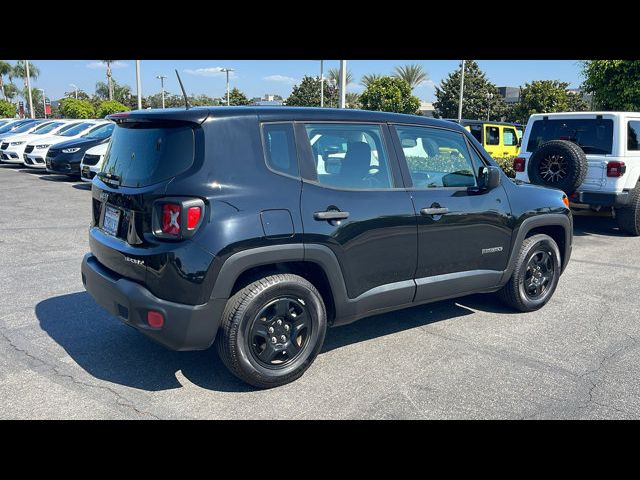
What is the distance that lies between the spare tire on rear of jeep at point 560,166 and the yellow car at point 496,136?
7907mm

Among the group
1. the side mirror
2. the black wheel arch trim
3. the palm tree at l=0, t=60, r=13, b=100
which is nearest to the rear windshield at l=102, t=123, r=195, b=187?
the side mirror

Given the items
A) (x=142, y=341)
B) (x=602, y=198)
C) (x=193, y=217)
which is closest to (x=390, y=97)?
(x=602, y=198)

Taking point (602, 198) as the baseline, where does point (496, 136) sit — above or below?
above

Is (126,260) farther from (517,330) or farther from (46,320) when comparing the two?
(517,330)

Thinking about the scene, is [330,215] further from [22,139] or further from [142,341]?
[22,139]

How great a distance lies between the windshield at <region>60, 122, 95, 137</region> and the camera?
16.9m

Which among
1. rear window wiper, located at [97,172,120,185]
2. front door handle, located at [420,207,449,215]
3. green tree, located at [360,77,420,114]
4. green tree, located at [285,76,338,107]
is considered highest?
green tree, located at [285,76,338,107]

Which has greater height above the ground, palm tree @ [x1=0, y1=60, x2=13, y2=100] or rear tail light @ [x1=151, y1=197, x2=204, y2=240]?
palm tree @ [x1=0, y1=60, x2=13, y2=100]

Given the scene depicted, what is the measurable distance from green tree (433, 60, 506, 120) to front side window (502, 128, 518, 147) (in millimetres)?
25979

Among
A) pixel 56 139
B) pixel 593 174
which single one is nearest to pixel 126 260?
pixel 593 174

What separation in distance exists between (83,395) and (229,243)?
1.35 meters

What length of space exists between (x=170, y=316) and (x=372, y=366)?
1538mm

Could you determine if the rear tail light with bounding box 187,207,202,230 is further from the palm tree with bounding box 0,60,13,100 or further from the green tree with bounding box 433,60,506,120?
the palm tree with bounding box 0,60,13,100

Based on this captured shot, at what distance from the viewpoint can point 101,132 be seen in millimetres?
15242
